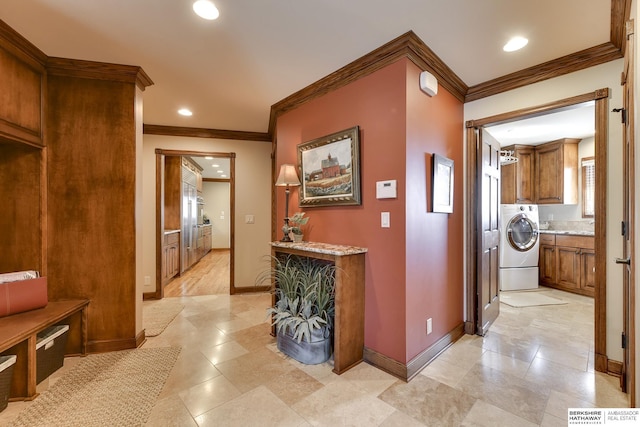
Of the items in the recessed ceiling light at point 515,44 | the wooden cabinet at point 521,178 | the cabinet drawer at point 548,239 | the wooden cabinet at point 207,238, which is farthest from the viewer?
the wooden cabinet at point 207,238

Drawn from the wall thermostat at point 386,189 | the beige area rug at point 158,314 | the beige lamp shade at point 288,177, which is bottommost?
the beige area rug at point 158,314

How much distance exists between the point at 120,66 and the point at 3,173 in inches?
48.6

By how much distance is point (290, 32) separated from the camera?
1.92 metres

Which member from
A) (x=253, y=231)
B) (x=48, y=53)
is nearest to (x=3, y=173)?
(x=48, y=53)

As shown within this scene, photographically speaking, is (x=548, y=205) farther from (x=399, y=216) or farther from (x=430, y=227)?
(x=399, y=216)

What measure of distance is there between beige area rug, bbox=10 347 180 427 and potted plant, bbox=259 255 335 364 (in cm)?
93

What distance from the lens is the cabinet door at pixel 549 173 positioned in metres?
4.52

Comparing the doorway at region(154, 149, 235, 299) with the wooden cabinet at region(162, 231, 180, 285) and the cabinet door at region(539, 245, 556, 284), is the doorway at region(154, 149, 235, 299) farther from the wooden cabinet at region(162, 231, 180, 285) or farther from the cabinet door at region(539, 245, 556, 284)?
the cabinet door at region(539, 245, 556, 284)

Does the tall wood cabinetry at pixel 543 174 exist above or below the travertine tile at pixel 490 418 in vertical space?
above

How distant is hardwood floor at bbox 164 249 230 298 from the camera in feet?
14.0

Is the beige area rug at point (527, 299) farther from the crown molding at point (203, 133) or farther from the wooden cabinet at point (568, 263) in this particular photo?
the crown molding at point (203, 133)

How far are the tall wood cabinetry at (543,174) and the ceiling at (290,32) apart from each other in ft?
9.79

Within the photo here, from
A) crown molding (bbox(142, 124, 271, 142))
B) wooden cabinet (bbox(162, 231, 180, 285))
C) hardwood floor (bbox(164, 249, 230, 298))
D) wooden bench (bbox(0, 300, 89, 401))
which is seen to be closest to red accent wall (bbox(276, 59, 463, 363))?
crown molding (bbox(142, 124, 271, 142))

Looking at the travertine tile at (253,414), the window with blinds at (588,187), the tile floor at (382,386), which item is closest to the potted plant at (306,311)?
the tile floor at (382,386)
